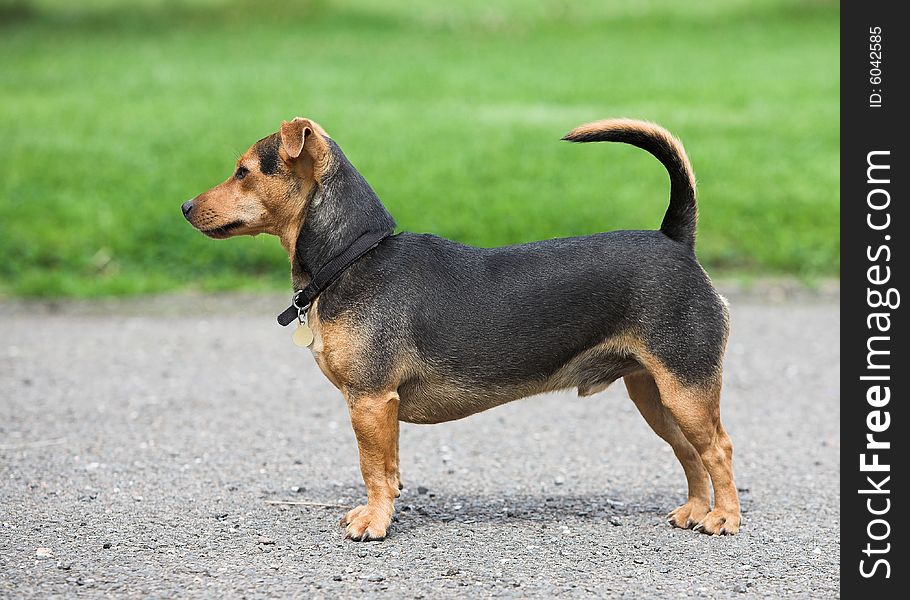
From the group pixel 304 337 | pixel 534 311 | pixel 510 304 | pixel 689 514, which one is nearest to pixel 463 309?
pixel 510 304

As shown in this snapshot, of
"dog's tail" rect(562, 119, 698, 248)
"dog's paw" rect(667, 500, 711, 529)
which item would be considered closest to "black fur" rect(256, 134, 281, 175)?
"dog's tail" rect(562, 119, 698, 248)

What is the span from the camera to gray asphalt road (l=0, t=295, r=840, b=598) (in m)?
4.66

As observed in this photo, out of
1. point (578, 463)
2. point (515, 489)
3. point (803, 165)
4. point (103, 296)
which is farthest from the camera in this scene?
point (803, 165)

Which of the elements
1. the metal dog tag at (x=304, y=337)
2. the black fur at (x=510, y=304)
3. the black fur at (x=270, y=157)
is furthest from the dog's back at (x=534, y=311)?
the black fur at (x=270, y=157)

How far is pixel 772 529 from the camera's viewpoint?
17.4 feet

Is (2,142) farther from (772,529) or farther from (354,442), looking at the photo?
(772,529)

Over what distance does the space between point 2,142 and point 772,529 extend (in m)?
9.58

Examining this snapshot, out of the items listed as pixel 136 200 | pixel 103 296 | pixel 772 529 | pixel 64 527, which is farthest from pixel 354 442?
pixel 136 200

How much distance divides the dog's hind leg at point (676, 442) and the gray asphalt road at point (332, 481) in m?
0.15

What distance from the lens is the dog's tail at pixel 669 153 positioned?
5.15 meters

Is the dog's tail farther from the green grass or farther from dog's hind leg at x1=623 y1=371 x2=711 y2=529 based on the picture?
the green grass

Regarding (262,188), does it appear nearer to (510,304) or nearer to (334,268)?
(334,268)

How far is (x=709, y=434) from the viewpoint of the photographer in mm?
5156

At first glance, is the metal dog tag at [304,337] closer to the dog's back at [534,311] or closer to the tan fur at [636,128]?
the dog's back at [534,311]
